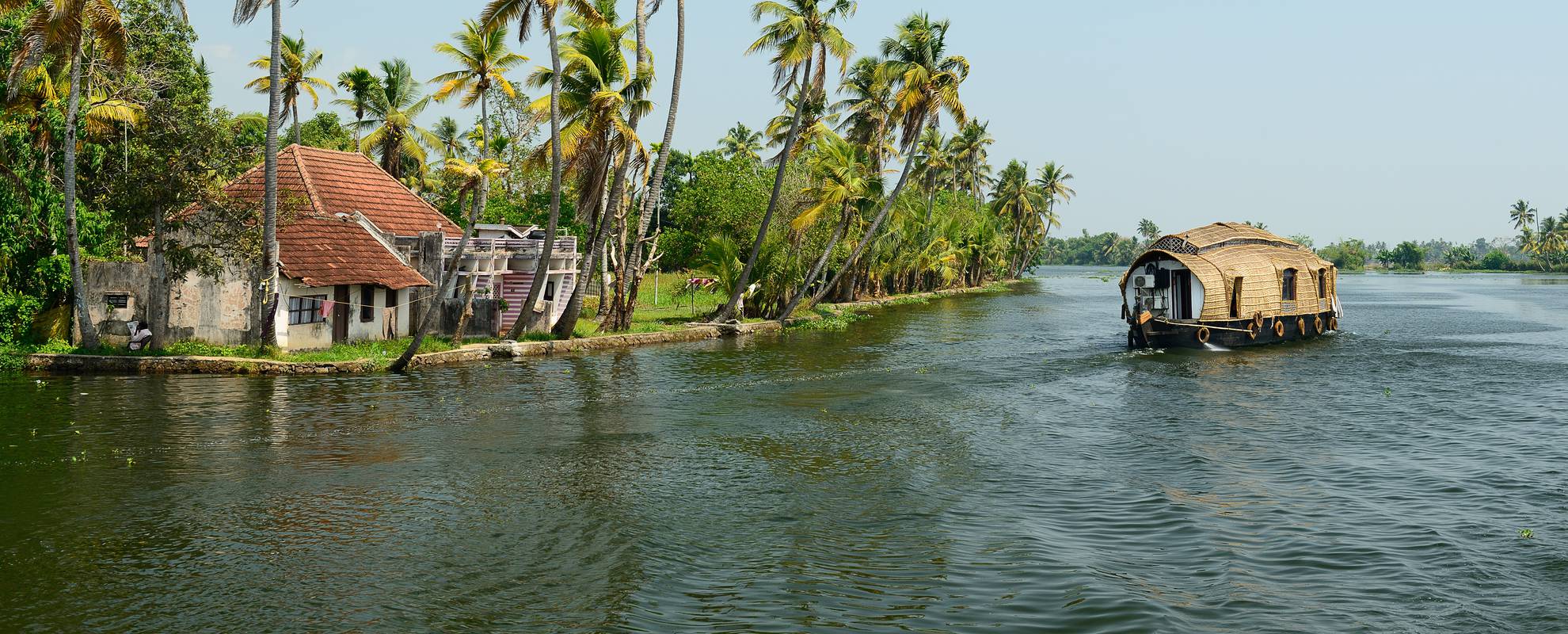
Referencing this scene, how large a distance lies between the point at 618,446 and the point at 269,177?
12260 mm

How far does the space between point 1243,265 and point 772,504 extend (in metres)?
28.3

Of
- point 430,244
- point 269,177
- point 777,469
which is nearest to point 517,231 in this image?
point 430,244

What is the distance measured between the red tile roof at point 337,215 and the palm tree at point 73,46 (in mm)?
3573

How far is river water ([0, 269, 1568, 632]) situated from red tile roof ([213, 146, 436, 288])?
399 cm

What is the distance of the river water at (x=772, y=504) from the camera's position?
35.9 ft

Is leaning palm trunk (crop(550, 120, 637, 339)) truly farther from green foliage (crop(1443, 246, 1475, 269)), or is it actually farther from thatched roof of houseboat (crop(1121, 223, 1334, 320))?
green foliage (crop(1443, 246, 1475, 269))

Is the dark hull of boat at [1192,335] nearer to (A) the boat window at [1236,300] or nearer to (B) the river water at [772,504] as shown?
(A) the boat window at [1236,300]

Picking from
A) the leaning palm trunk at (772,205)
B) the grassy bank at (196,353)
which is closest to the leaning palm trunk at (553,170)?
the grassy bank at (196,353)

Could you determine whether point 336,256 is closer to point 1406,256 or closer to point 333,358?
point 333,358

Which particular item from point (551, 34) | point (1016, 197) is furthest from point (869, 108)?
point (1016, 197)

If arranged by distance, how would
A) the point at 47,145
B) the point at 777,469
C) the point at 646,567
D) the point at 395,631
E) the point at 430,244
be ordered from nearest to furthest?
the point at 395,631, the point at 646,567, the point at 777,469, the point at 47,145, the point at 430,244

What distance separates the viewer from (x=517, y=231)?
3641cm

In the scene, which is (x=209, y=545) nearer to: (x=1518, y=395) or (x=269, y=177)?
(x=269, y=177)

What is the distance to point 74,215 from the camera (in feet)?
86.5
